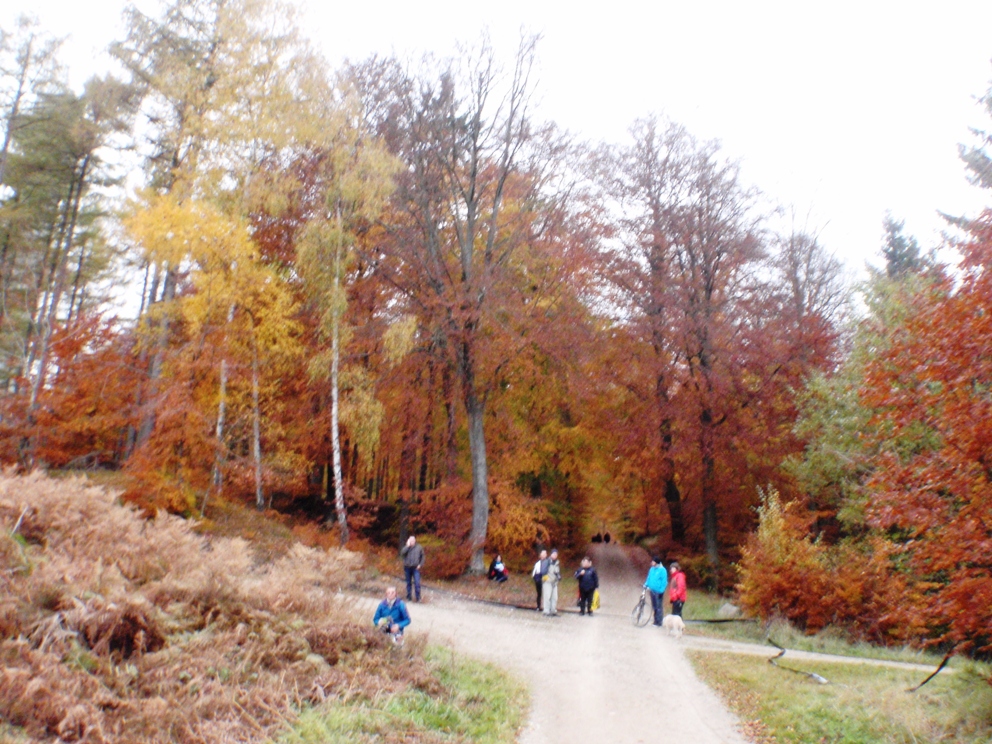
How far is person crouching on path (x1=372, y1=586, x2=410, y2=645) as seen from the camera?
1002cm

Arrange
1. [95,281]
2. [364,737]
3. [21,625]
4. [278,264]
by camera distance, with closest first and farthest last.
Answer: [21,625], [364,737], [278,264], [95,281]

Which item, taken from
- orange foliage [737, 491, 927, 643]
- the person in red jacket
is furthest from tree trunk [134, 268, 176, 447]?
orange foliage [737, 491, 927, 643]

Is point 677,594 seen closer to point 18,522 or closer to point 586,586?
point 586,586

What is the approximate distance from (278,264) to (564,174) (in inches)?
385

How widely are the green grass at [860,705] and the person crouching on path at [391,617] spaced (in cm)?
480

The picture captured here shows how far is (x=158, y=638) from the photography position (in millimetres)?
7250

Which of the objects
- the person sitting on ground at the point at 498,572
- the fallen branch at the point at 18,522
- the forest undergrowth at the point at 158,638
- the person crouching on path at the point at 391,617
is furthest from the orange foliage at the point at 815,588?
the fallen branch at the point at 18,522

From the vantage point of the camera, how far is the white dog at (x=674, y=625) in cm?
1516

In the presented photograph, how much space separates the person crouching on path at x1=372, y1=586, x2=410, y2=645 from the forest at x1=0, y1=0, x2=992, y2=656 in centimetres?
911

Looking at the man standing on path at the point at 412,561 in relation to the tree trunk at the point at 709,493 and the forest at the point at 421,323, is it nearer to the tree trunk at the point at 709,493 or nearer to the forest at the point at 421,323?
the forest at the point at 421,323

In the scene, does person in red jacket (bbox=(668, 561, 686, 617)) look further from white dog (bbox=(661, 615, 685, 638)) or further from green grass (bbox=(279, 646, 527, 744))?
green grass (bbox=(279, 646, 527, 744))

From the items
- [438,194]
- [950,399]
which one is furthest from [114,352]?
[950,399]

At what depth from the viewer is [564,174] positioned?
77.4ft

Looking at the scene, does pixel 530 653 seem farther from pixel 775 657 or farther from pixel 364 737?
pixel 364 737
